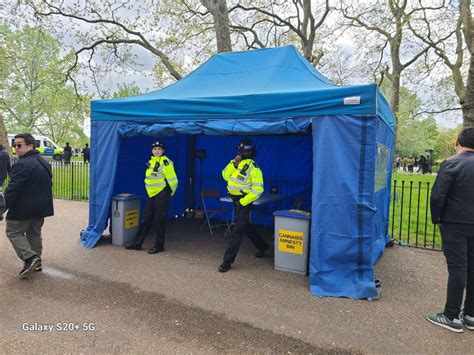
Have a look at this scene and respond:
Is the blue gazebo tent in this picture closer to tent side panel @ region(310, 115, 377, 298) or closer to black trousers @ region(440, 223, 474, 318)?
tent side panel @ region(310, 115, 377, 298)

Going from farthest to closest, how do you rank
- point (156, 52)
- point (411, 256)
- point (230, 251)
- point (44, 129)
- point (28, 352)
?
point (44, 129) → point (156, 52) → point (411, 256) → point (230, 251) → point (28, 352)

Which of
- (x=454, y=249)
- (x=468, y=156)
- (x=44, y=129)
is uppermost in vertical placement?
(x=44, y=129)

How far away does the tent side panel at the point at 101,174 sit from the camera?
5.83 metres

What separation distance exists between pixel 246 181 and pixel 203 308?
5.96 ft

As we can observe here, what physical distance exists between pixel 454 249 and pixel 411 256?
113 inches

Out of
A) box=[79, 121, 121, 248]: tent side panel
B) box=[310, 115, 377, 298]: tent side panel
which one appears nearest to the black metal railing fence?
box=[310, 115, 377, 298]: tent side panel

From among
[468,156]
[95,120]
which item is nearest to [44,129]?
[95,120]

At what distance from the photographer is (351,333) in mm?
3264

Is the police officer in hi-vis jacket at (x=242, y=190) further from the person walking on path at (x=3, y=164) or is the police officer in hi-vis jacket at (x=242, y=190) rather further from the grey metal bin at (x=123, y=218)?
the person walking on path at (x=3, y=164)

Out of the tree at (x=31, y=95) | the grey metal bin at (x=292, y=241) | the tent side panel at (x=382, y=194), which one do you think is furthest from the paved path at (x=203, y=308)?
the tree at (x=31, y=95)

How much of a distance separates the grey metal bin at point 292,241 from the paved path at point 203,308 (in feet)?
0.52

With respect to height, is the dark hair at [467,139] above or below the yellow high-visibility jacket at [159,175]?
above

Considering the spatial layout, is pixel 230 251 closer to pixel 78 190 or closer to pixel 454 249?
pixel 454 249

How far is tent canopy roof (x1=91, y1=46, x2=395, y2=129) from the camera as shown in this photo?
4203mm
